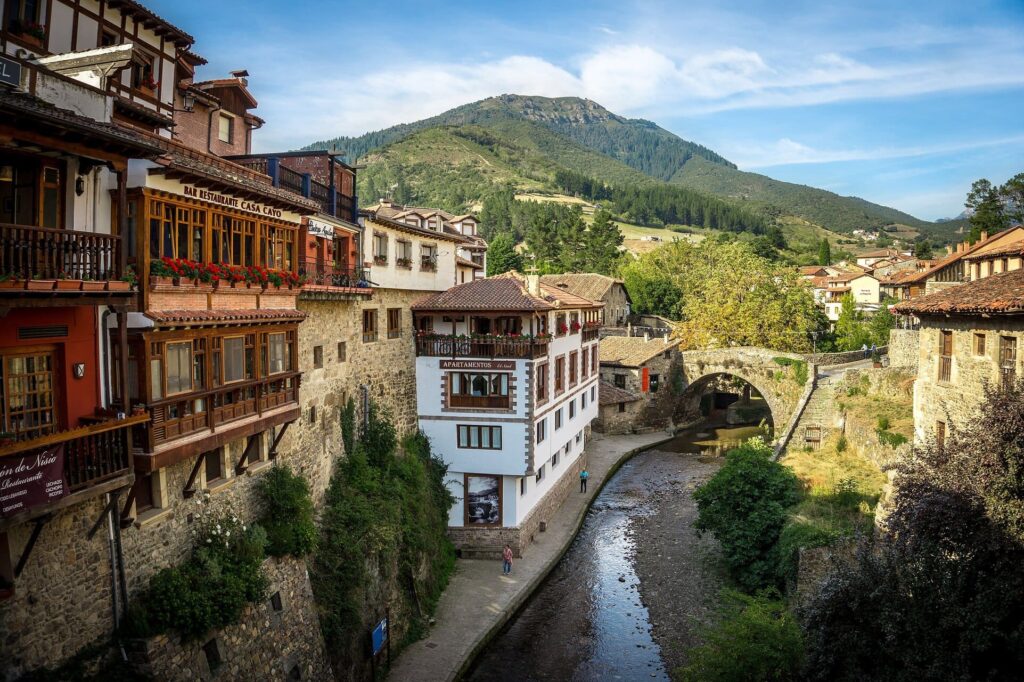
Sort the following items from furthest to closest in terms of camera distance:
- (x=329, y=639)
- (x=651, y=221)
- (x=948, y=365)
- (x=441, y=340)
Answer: (x=651, y=221)
(x=441, y=340)
(x=948, y=365)
(x=329, y=639)

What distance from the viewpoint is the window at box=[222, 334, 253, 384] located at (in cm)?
1393

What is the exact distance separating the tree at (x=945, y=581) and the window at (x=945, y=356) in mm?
5951

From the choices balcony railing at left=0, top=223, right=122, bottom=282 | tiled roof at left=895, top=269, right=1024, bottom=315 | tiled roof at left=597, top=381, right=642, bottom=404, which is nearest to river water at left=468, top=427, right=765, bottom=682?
tiled roof at left=597, top=381, right=642, bottom=404

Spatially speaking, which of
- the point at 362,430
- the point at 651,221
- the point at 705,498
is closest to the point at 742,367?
the point at 705,498

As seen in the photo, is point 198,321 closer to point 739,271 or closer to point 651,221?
point 739,271

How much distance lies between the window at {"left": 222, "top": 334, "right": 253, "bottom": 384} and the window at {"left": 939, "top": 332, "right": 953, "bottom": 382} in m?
16.9

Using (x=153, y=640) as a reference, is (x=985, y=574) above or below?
above

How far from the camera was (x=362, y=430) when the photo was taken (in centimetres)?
2298

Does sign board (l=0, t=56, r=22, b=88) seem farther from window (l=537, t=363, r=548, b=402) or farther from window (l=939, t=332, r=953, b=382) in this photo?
window (l=939, t=332, r=953, b=382)

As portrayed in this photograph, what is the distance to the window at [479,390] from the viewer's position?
26.1 m

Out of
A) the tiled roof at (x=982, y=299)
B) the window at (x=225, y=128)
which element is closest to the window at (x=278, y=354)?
the window at (x=225, y=128)

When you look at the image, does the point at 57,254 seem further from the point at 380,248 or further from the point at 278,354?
the point at 380,248

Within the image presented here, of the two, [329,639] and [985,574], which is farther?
[329,639]

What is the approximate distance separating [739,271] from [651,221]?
97951mm
